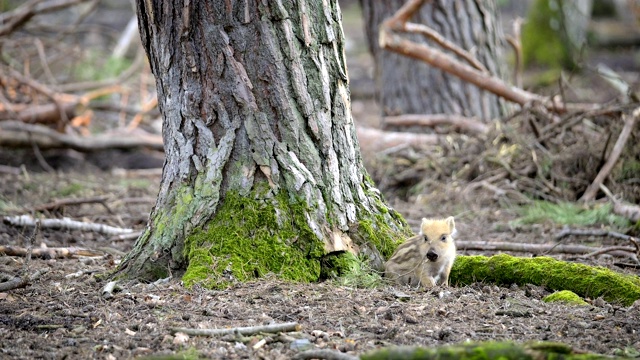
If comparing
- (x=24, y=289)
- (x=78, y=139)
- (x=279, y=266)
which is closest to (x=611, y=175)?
(x=279, y=266)

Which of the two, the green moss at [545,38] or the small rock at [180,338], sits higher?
the green moss at [545,38]

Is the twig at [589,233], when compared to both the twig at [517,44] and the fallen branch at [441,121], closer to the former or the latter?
the fallen branch at [441,121]

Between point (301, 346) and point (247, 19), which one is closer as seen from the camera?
point (301, 346)

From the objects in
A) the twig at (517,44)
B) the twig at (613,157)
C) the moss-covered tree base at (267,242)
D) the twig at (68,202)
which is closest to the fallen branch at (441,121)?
the twig at (517,44)

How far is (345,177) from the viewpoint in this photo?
498 centimetres

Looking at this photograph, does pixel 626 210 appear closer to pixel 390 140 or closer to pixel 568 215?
pixel 568 215

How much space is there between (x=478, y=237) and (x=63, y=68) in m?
10.3

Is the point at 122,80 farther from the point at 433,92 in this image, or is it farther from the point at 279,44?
the point at 279,44

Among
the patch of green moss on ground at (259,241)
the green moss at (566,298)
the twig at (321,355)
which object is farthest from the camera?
the patch of green moss on ground at (259,241)

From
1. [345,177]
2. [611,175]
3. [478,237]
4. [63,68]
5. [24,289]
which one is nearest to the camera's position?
[24,289]

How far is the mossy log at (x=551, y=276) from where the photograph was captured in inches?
185

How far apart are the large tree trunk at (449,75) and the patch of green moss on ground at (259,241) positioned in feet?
20.0

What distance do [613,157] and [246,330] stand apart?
526cm

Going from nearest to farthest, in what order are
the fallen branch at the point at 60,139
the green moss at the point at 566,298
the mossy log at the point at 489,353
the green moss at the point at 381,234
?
1. the mossy log at the point at 489,353
2. the green moss at the point at 566,298
3. the green moss at the point at 381,234
4. the fallen branch at the point at 60,139
